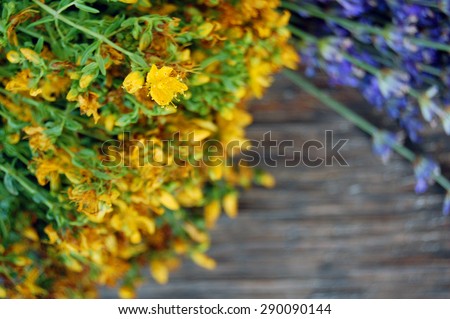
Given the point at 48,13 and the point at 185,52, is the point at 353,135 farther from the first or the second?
the point at 48,13

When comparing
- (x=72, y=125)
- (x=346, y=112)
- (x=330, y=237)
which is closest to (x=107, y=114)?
(x=72, y=125)

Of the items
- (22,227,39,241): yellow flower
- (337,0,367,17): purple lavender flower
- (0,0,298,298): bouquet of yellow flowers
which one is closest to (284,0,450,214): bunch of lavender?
(337,0,367,17): purple lavender flower

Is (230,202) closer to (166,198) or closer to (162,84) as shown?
(166,198)

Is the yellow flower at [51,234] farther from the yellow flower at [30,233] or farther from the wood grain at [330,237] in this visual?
the wood grain at [330,237]

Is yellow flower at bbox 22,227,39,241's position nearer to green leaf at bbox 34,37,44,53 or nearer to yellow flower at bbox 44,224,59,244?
yellow flower at bbox 44,224,59,244
